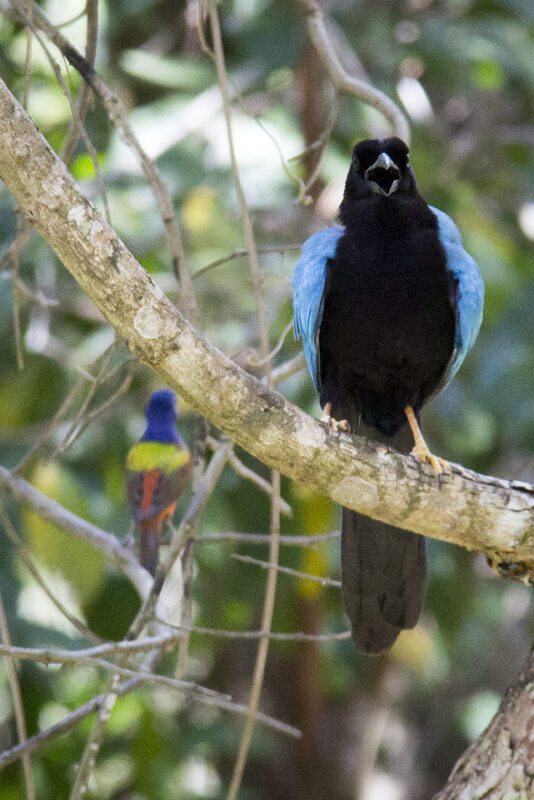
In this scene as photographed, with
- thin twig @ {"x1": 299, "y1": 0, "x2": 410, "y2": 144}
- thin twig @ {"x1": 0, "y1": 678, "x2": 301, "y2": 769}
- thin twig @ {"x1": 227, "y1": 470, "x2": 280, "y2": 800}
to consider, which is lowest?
thin twig @ {"x1": 0, "y1": 678, "x2": 301, "y2": 769}

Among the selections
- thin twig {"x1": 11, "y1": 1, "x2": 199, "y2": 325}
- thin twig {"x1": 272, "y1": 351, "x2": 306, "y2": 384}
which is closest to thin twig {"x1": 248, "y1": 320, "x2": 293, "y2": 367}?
thin twig {"x1": 272, "y1": 351, "x2": 306, "y2": 384}

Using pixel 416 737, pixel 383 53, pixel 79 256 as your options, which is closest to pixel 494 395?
pixel 383 53

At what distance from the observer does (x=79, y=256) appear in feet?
7.64

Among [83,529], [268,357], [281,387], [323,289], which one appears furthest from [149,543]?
[281,387]

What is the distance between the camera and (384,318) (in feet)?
11.0

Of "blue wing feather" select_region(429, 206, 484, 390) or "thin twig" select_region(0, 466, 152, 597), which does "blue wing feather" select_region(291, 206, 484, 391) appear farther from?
"thin twig" select_region(0, 466, 152, 597)

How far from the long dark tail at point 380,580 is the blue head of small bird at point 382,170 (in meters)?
1.05

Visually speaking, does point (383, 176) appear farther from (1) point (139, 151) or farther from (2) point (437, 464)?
(2) point (437, 464)

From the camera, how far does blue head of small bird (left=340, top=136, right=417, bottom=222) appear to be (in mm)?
3465

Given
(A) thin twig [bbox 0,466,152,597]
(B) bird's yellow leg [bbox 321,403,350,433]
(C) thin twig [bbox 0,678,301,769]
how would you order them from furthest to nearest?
(B) bird's yellow leg [bbox 321,403,350,433], (A) thin twig [bbox 0,466,152,597], (C) thin twig [bbox 0,678,301,769]

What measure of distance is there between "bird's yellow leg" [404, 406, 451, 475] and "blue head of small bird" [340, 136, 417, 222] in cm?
71

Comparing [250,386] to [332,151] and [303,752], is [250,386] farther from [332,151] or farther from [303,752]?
[303,752]

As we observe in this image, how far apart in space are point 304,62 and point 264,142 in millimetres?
991

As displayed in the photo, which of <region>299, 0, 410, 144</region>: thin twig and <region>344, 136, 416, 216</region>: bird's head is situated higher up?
<region>299, 0, 410, 144</region>: thin twig
